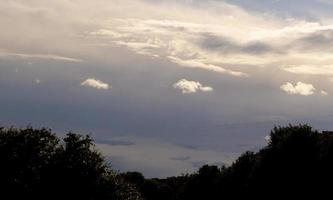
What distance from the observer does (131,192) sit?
2687 inches

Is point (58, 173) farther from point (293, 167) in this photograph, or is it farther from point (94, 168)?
point (293, 167)

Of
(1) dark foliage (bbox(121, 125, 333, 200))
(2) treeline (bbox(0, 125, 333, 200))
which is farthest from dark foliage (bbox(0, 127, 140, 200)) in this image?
(1) dark foliage (bbox(121, 125, 333, 200))

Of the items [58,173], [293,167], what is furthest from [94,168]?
[293,167]

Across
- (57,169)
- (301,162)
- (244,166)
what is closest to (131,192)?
(57,169)

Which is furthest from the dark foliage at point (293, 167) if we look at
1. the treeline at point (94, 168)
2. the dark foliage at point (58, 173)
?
the dark foliage at point (58, 173)

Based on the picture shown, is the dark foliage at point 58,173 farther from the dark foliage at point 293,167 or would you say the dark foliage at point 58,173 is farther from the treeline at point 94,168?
the dark foliage at point 293,167

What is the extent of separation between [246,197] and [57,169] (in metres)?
25.8

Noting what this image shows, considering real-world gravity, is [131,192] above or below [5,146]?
below

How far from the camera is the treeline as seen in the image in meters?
65.0

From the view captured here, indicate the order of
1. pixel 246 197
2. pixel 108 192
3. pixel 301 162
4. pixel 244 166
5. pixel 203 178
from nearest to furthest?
pixel 108 192, pixel 301 162, pixel 246 197, pixel 244 166, pixel 203 178

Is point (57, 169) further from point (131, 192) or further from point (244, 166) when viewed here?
point (244, 166)

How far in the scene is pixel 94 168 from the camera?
65.6 meters

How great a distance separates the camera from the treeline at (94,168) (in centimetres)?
6500

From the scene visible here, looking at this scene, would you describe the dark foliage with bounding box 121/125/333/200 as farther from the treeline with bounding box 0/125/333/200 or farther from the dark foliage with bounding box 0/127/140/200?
the dark foliage with bounding box 0/127/140/200
